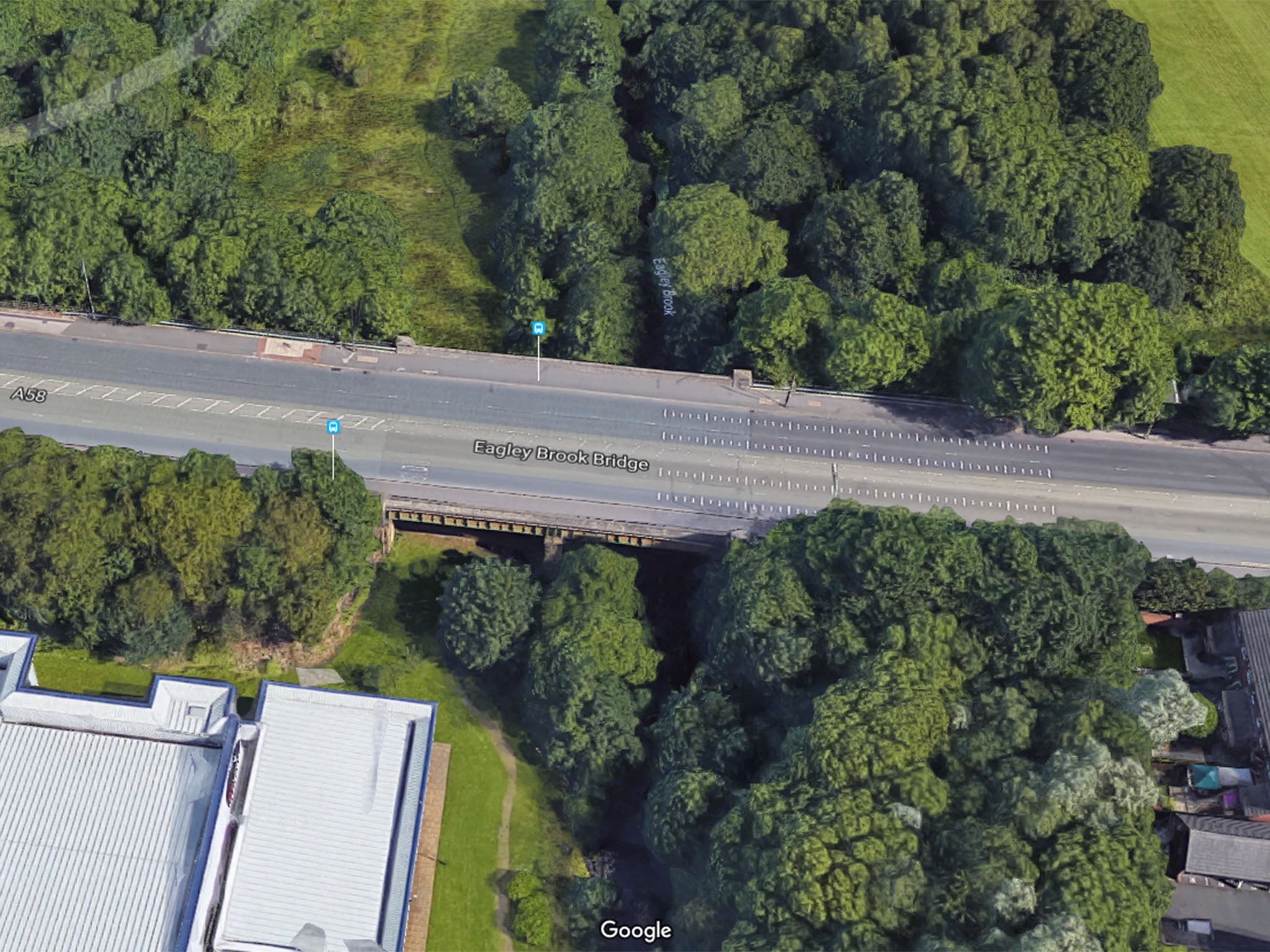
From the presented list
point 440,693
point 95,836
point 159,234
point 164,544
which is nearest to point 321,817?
point 95,836

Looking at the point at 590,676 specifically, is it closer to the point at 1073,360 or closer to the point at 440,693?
the point at 440,693

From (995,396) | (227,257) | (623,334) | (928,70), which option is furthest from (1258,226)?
(227,257)

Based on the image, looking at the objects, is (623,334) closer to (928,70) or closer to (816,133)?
(816,133)

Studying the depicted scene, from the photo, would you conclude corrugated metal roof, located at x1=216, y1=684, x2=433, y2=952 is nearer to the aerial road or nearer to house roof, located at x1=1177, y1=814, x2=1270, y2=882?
the aerial road

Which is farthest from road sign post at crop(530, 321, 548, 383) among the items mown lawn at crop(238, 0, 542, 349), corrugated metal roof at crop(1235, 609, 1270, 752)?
corrugated metal roof at crop(1235, 609, 1270, 752)

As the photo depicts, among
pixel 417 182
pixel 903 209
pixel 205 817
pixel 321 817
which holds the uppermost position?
pixel 417 182
